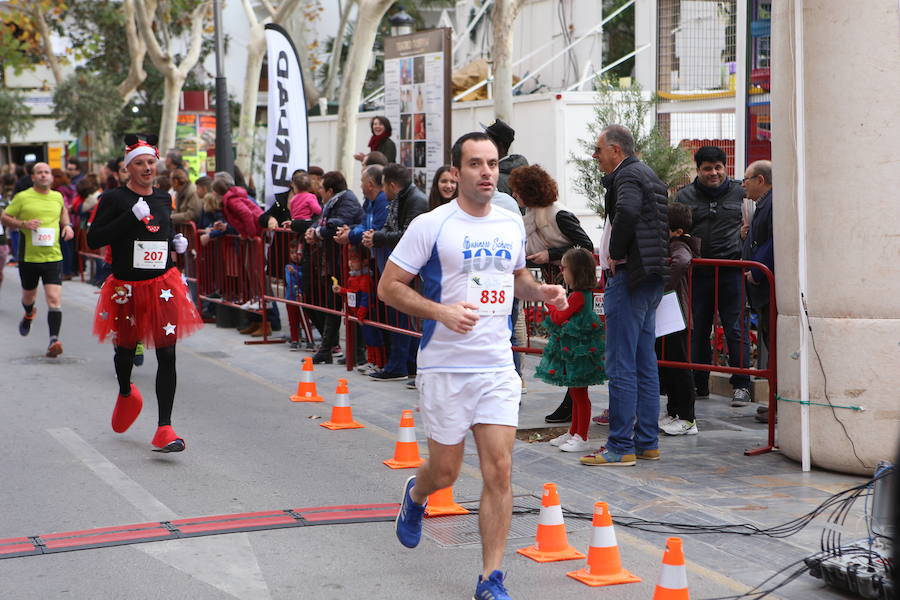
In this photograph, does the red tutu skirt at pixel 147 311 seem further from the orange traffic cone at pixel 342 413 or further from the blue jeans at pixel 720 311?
the blue jeans at pixel 720 311

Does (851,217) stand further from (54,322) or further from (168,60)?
(168,60)

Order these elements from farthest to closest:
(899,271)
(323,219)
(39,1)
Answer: (39,1) → (323,219) → (899,271)

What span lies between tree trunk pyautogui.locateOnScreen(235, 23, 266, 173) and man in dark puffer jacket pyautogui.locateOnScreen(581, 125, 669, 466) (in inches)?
746

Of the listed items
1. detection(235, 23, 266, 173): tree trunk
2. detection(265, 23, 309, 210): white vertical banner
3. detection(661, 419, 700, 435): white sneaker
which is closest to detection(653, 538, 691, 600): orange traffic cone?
detection(661, 419, 700, 435): white sneaker

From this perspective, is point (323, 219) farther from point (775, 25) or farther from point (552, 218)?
point (775, 25)

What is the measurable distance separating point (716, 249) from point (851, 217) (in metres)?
2.83

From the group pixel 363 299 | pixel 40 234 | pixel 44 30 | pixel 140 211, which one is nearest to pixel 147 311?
pixel 140 211

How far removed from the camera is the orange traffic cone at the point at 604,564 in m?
5.33

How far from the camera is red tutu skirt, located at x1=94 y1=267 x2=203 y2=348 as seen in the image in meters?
8.24

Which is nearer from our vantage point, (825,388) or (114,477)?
(825,388)

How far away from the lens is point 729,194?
10.0 m

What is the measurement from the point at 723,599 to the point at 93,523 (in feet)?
11.0

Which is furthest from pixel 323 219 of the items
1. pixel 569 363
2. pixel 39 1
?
pixel 39 1

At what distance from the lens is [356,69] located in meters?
19.7
